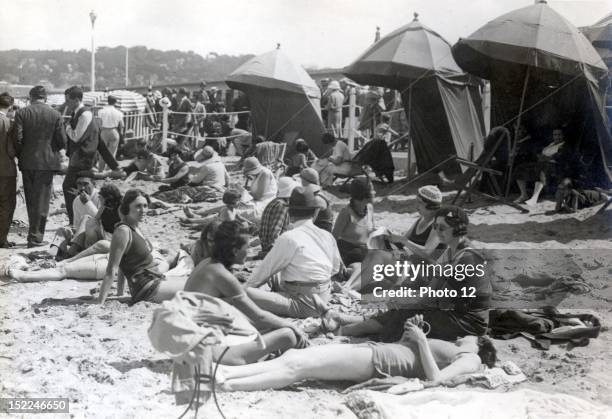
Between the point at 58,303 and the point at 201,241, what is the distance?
1.19 m

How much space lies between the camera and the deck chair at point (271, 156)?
12.2 meters

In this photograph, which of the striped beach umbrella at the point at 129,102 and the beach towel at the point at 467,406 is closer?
the beach towel at the point at 467,406

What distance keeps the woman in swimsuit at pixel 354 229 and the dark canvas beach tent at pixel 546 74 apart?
3646mm

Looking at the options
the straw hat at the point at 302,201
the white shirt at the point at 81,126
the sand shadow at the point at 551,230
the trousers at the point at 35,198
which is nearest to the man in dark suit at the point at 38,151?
the trousers at the point at 35,198

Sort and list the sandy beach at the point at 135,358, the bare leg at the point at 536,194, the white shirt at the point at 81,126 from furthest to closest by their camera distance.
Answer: the bare leg at the point at 536,194 → the white shirt at the point at 81,126 → the sandy beach at the point at 135,358

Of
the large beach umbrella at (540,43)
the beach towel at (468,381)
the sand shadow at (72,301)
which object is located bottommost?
the sand shadow at (72,301)

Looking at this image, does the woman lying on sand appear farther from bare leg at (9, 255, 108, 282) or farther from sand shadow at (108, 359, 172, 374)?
bare leg at (9, 255, 108, 282)

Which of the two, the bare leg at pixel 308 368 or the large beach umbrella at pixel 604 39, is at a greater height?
the large beach umbrella at pixel 604 39

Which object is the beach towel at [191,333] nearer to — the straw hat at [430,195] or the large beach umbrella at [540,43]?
the straw hat at [430,195]

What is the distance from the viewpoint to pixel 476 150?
36.8 ft

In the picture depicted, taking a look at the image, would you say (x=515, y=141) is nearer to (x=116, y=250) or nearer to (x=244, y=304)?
(x=116, y=250)

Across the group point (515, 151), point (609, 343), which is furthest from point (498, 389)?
point (515, 151)

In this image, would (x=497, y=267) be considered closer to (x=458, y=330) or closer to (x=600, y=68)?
(x=458, y=330)

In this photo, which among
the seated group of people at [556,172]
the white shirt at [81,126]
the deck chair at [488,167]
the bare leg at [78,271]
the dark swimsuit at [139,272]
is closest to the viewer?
the dark swimsuit at [139,272]
